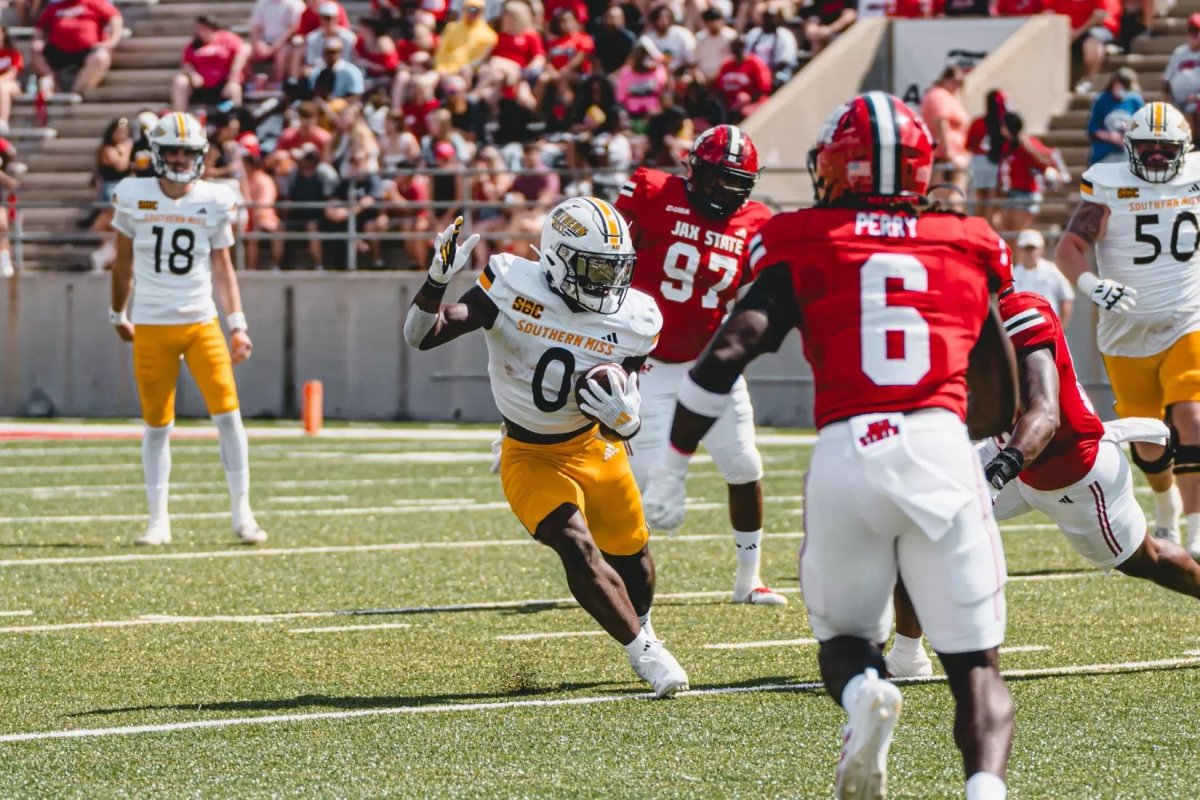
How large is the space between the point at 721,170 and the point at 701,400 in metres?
3.70

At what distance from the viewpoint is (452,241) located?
6027mm

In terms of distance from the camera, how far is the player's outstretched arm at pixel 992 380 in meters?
4.27

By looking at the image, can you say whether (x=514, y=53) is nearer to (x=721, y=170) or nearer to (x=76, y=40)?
(x=76, y=40)

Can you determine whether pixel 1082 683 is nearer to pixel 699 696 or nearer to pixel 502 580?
pixel 699 696

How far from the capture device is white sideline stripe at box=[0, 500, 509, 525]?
10.6m

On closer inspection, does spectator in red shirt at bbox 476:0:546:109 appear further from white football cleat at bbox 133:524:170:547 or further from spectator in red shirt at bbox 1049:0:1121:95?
white football cleat at bbox 133:524:170:547

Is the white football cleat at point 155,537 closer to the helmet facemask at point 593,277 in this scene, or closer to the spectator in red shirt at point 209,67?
the helmet facemask at point 593,277

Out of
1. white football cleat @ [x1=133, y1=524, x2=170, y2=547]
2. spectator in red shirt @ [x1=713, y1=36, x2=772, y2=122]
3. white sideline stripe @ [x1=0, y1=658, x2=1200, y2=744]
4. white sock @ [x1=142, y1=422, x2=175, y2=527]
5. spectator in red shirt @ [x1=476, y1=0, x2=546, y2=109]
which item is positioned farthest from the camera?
spectator in red shirt @ [x1=476, y1=0, x2=546, y2=109]

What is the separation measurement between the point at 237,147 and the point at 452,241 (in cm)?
1360

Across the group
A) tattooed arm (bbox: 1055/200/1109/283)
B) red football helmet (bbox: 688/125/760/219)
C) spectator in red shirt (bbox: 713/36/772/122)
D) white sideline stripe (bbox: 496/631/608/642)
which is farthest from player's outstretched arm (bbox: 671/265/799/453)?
spectator in red shirt (bbox: 713/36/772/122)

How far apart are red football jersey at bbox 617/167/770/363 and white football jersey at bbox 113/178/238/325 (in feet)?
9.08

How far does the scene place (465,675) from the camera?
6.31m

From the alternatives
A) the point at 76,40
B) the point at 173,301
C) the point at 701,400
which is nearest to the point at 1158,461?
the point at 173,301

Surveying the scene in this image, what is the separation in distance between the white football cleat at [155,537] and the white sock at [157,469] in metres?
0.02
